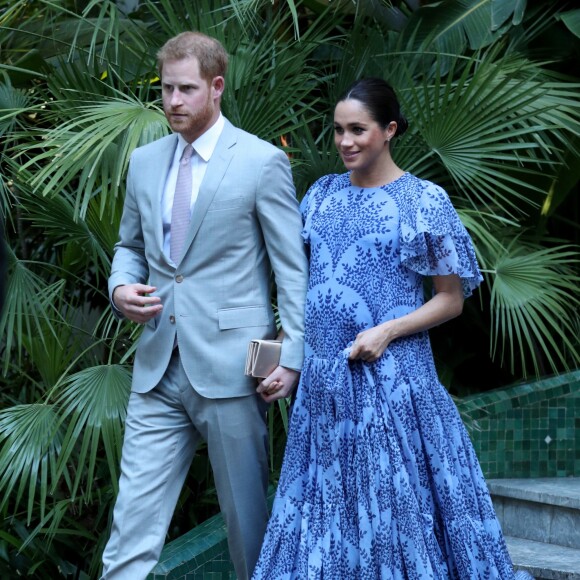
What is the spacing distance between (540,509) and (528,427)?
1.56 ft

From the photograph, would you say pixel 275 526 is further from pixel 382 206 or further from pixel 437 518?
pixel 382 206

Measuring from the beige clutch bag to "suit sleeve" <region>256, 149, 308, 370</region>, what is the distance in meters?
0.03

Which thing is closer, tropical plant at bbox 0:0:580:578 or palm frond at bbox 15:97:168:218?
palm frond at bbox 15:97:168:218

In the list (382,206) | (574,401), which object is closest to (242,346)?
(382,206)

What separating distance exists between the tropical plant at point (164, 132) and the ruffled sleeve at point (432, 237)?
3.43ft

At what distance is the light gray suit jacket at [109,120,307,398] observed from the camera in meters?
2.92

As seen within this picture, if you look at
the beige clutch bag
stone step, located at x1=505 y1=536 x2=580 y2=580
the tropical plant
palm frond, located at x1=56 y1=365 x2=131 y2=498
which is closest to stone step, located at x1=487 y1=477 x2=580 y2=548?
stone step, located at x1=505 y1=536 x2=580 y2=580

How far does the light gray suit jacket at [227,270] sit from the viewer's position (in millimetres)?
2924

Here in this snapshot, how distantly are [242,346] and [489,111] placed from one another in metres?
1.67

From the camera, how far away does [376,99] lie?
9.71ft

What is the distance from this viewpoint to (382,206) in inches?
117

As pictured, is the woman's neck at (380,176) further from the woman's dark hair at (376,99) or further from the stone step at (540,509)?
the stone step at (540,509)

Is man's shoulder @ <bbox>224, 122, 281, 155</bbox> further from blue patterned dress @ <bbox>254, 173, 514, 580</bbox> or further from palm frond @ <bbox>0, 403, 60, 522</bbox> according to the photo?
palm frond @ <bbox>0, 403, 60, 522</bbox>

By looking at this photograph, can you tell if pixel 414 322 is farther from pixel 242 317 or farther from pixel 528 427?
pixel 528 427
